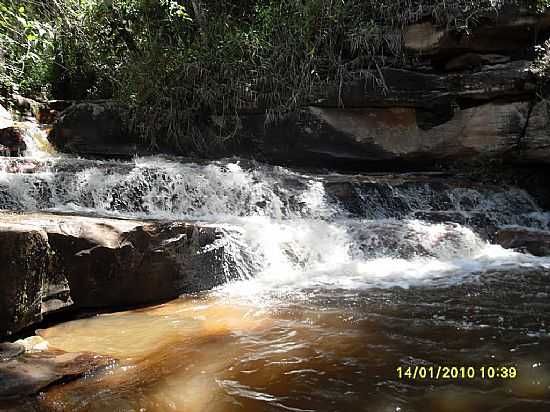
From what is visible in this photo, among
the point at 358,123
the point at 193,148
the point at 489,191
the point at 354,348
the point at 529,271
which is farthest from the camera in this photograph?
the point at 193,148

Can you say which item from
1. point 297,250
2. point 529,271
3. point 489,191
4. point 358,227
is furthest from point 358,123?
point 529,271

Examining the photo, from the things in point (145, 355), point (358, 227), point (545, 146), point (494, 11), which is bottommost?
point (145, 355)

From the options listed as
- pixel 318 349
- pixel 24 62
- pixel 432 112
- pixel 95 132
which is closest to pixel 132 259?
pixel 318 349

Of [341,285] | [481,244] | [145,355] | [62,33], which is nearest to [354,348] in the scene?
[145,355]

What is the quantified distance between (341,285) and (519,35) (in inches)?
239

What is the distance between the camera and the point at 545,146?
7973 millimetres

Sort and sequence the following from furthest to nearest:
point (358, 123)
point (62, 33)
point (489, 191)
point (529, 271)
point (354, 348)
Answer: point (62, 33) → point (358, 123) → point (489, 191) → point (529, 271) → point (354, 348)

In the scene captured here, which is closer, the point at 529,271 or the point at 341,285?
the point at 341,285

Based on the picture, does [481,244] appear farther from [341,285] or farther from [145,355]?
[145,355]

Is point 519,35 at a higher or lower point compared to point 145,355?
higher

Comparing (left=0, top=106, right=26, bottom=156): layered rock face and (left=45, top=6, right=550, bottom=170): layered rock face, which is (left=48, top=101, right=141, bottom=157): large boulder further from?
(left=0, top=106, right=26, bottom=156): layered rock face

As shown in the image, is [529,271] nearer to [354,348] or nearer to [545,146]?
[354,348]

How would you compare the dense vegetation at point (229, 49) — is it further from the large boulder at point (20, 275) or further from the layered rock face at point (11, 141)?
the large boulder at point (20, 275)
